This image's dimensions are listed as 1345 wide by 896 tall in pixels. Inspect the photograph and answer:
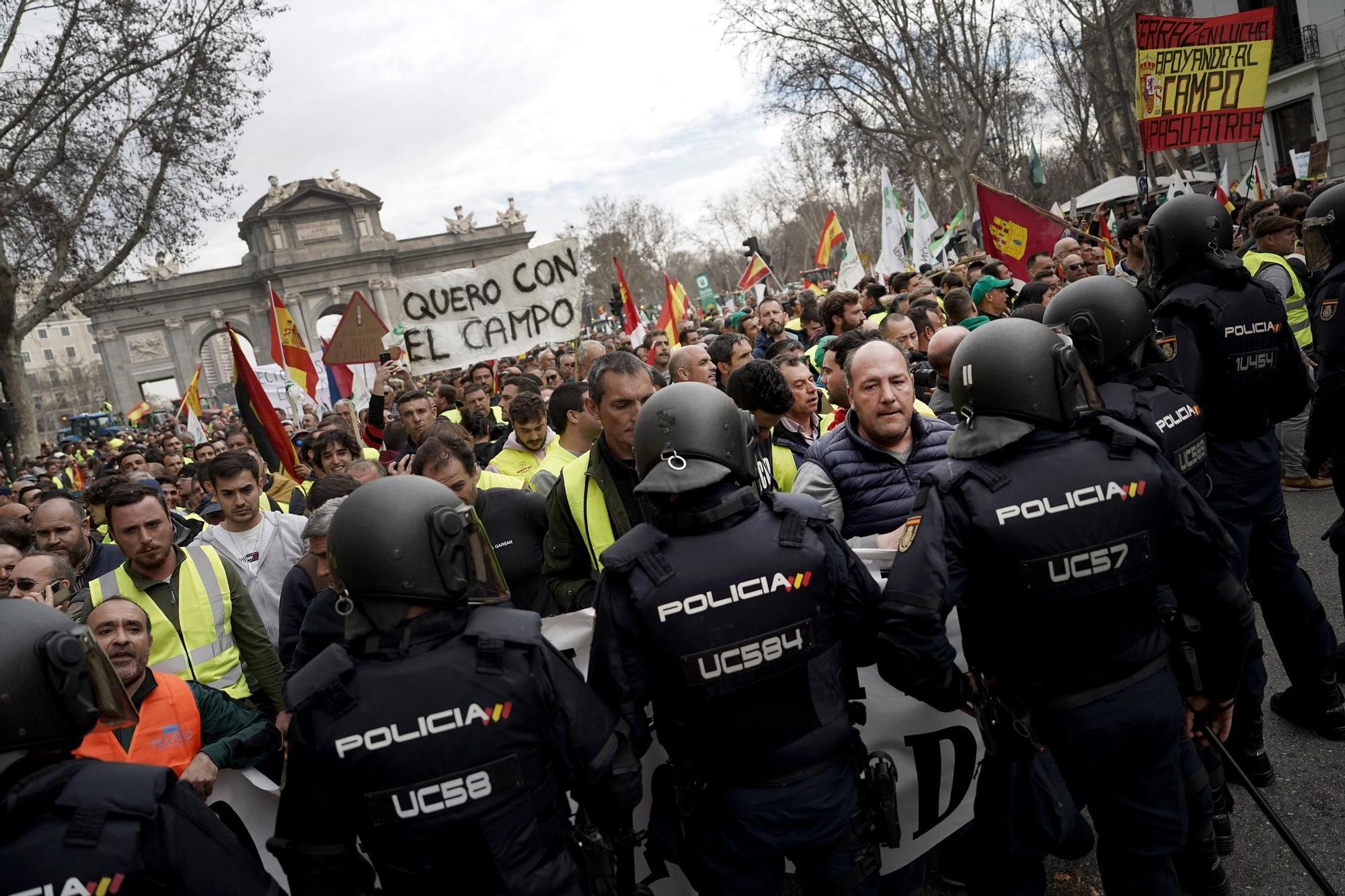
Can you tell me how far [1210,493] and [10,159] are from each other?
21.2m

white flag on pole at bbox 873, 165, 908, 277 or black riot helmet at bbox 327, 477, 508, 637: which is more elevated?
white flag on pole at bbox 873, 165, 908, 277

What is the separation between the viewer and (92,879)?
6.29 ft

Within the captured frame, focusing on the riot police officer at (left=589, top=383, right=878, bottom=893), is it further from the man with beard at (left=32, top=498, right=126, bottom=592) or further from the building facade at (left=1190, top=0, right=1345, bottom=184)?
the building facade at (left=1190, top=0, right=1345, bottom=184)

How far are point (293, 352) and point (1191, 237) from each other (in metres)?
10.1

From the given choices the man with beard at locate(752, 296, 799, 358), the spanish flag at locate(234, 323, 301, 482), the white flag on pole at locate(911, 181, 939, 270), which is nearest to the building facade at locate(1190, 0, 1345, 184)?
the white flag on pole at locate(911, 181, 939, 270)

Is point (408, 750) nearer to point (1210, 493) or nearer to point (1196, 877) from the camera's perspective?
point (1196, 877)

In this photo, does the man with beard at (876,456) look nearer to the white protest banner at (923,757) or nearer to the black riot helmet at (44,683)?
the white protest banner at (923,757)

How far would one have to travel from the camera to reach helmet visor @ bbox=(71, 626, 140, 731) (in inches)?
82.7

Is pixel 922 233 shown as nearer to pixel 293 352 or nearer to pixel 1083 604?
pixel 293 352

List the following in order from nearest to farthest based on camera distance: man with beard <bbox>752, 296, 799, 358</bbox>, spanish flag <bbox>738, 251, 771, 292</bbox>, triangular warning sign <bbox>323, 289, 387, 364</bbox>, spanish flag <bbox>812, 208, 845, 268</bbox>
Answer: man with beard <bbox>752, 296, 799, 358</bbox>, triangular warning sign <bbox>323, 289, 387, 364</bbox>, spanish flag <bbox>812, 208, 845, 268</bbox>, spanish flag <bbox>738, 251, 771, 292</bbox>

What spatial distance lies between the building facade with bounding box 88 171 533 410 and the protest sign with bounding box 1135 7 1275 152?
205ft

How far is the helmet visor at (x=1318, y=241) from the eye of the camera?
14.5ft

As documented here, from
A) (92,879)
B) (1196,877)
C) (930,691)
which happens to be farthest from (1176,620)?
(92,879)

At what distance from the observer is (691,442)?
2.63 m
